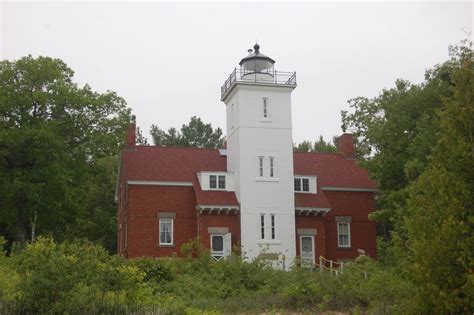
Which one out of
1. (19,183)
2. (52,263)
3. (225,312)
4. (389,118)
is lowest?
(225,312)

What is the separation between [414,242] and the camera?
11.0 metres

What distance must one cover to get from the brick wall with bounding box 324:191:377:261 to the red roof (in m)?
0.70

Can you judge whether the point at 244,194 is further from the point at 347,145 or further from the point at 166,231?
the point at 347,145

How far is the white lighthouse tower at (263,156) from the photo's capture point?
34938 mm

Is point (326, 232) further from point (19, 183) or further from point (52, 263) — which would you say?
point (52, 263)

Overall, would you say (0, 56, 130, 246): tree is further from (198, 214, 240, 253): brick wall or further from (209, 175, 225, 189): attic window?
(198, 214, 240, 253): brick wall

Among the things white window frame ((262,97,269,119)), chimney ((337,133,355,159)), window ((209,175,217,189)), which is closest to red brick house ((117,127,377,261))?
window ((209,175,217,189))

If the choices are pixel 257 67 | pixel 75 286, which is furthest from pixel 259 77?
pixel 75 286

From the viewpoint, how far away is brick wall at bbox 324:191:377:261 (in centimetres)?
3819

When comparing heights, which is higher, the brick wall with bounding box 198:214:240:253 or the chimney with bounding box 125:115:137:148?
the chimney with bounding box 125:115:137:148

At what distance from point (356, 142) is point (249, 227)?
11683mm

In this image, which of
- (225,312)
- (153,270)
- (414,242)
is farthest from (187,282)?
(414,242)

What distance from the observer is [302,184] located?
123ft

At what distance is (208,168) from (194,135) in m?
37.8
